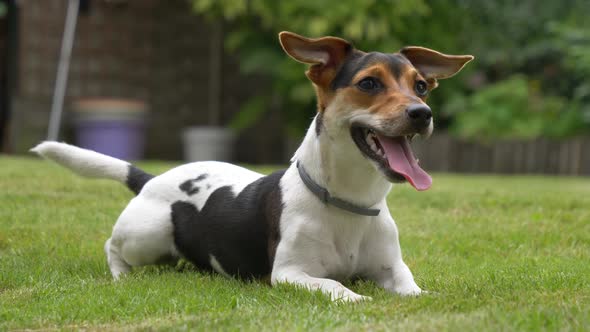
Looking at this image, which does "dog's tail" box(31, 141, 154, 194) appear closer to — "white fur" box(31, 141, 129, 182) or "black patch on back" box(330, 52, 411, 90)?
"white fur" box(31, 141, 129, 182)

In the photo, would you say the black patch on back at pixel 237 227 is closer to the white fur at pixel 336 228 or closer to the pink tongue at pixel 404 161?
the white fur at pixel 336 228

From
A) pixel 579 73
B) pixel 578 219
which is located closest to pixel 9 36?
pixel 579 73

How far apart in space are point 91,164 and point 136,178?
28 centimetres

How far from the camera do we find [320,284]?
4.00m

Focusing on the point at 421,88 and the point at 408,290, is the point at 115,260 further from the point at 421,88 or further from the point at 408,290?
the point at 421,88

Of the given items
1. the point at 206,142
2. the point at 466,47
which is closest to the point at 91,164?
the point at 206,142

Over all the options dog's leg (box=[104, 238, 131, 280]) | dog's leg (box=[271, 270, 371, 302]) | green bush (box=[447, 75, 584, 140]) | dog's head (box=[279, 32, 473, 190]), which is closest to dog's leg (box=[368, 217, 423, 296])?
dog's leg (box=[271, 270, 371, 302])

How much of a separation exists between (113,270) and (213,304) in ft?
4.30

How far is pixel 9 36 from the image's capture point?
15094mm

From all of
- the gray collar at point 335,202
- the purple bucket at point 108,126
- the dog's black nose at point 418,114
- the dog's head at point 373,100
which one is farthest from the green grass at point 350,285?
the purple bucket at point 108,126

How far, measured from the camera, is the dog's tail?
5.16 meters

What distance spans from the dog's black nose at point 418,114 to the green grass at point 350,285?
751 millimetres

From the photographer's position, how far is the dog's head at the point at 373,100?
389 centimetres

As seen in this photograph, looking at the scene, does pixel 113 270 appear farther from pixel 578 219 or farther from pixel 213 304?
pixel 578 219
